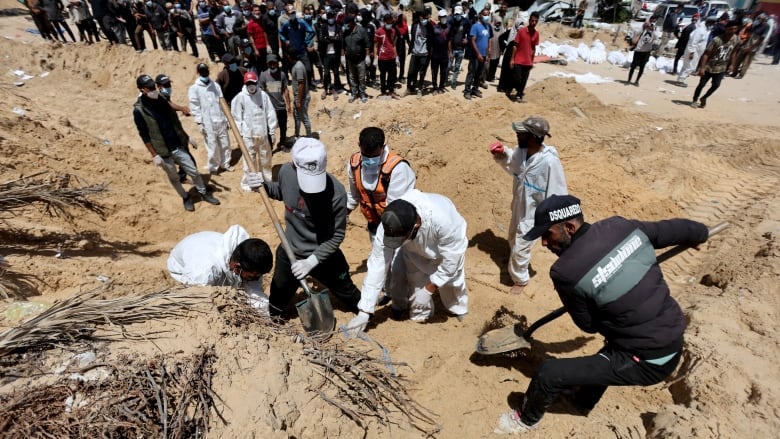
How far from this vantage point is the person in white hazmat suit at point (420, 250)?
282 cm

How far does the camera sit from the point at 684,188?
6039mm

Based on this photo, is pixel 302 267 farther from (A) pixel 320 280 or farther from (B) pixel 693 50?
(B) pixel 693 50

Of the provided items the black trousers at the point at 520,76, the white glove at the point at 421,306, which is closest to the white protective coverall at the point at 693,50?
the black trousers at the point at 520,76

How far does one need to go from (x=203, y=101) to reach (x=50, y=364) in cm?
543

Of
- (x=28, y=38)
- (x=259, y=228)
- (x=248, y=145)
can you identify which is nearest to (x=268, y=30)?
(x=248, y=145)

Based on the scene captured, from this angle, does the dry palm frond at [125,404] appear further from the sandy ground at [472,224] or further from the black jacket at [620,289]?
the black jacket at [620,289]

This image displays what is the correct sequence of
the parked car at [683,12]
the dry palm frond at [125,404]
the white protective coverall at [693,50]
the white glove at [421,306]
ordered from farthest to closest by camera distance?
the parked car at [683,12], the white protective coverall at [693,50], the white glove at [421,306], the dry palm frond at [125,404]

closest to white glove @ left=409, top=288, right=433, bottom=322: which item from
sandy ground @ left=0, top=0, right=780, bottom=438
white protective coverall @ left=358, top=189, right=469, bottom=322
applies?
white protective coverall @ left=358, top=189, right=469, bottom=322

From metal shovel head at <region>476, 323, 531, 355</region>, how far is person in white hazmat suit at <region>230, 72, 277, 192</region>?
429 cm

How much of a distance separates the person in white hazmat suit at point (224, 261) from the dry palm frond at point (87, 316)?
515mm

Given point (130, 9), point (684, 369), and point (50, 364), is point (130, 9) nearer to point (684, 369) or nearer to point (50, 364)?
point (50, 364)

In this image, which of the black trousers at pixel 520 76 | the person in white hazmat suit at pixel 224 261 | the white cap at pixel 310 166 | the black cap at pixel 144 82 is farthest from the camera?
the black trousers at pixel 520 76

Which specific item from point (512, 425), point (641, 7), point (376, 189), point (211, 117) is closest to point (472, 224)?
point (376, 189)

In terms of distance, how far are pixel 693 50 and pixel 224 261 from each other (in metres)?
14.3
